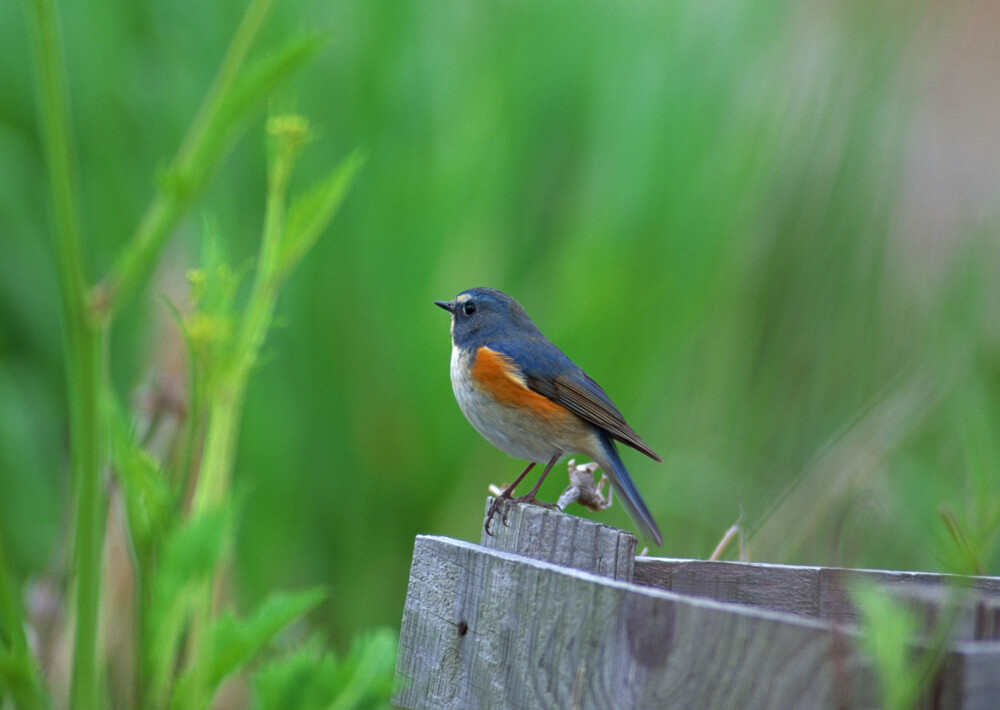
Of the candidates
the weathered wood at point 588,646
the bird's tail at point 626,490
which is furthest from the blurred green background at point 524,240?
the weathered wood at point 588,646

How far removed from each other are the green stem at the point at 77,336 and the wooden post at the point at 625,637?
23 cm

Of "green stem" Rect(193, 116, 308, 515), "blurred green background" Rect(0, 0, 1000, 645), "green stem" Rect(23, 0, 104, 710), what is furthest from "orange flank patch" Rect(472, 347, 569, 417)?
"green stem" Rect(23, 0, 104, 710)

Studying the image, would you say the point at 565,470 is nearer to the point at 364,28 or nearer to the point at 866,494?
the point at 364,28

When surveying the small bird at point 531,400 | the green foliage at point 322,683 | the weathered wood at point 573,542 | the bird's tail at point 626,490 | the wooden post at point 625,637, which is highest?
the small bird at point 531,400

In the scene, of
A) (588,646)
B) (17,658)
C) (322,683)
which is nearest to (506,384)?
(588,646)

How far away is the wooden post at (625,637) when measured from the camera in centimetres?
63

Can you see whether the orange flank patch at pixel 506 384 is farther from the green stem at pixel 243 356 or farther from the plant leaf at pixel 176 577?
the plant leaf at pixel 176 577

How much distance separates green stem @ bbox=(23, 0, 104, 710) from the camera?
54 centimetres

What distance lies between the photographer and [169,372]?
1.38 metres

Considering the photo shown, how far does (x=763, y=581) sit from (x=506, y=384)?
0.68 meters

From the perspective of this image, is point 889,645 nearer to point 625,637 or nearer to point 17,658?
point 625,637

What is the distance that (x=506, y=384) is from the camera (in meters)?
1.64

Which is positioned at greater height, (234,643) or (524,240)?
(524,240)

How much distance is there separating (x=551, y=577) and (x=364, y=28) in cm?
154
